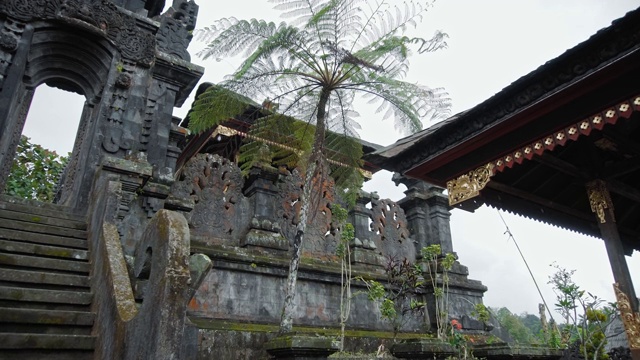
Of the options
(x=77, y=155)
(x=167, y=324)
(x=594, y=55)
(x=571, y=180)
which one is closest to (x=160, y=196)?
(x=77, y=155)

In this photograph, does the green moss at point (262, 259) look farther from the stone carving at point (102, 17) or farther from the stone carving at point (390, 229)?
the stone carving at point (102, 17)

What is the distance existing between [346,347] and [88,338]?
4.40 m

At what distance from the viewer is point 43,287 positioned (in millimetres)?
4676

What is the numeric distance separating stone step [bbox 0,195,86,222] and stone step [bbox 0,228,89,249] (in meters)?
0.70

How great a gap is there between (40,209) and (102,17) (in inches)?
143

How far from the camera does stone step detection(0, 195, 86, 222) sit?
19.9 feet

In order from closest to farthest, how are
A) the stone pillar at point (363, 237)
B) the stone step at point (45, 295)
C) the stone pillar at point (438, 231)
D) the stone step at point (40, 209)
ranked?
the stone step at point (45, 295) → the stone step at point (40, 209) → the stone pillar at point (363, 237) → the stone pillar at point (438, 231)

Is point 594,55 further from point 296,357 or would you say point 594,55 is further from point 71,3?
point 71,3

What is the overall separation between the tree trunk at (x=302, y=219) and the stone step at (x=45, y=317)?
2390mm

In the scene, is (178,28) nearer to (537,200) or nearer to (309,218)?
(309,218)

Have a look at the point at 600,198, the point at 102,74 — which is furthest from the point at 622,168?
the point at 102,74

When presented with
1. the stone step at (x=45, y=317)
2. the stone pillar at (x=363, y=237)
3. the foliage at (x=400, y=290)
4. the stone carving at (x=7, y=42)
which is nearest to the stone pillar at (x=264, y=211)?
the stone pillar at (x=363, y=237)

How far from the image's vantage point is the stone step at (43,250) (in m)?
4.95

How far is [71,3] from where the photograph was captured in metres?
7.50
